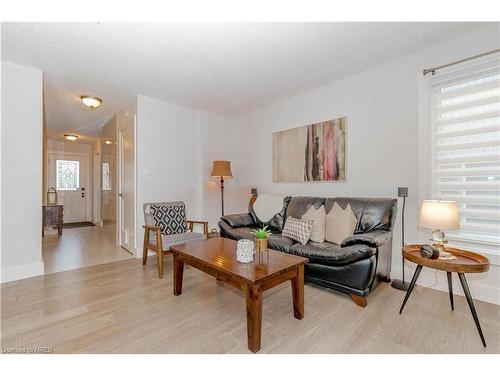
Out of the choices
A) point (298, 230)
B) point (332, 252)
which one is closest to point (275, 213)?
point (298, 230)

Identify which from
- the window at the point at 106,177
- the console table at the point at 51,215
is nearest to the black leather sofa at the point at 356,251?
the window at the point at 106,177

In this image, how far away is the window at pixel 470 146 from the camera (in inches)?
85.3

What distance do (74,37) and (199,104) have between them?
202 cm

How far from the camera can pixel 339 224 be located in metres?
2.62

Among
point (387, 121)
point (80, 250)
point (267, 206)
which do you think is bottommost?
point (80, 250)

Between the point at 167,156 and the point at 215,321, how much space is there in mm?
2839

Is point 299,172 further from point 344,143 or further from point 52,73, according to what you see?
point 52,73

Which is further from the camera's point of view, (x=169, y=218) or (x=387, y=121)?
(x=169, y=218)

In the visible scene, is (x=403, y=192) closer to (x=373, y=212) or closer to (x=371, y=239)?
(x=373, y=212)

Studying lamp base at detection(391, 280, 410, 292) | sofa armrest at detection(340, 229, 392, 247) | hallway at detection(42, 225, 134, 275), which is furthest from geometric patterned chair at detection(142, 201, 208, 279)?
lamp base at detection(391, 280, 410, 292)

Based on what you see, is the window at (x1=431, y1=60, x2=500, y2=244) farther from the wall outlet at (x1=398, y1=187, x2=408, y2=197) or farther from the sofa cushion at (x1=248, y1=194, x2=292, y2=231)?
the sofa cushion at (x1=248, y1=194, x2=292, y2=231)

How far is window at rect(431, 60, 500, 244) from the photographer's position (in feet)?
7.11

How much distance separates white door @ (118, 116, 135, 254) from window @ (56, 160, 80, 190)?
3.91 meters

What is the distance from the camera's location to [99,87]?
10.9 ft
